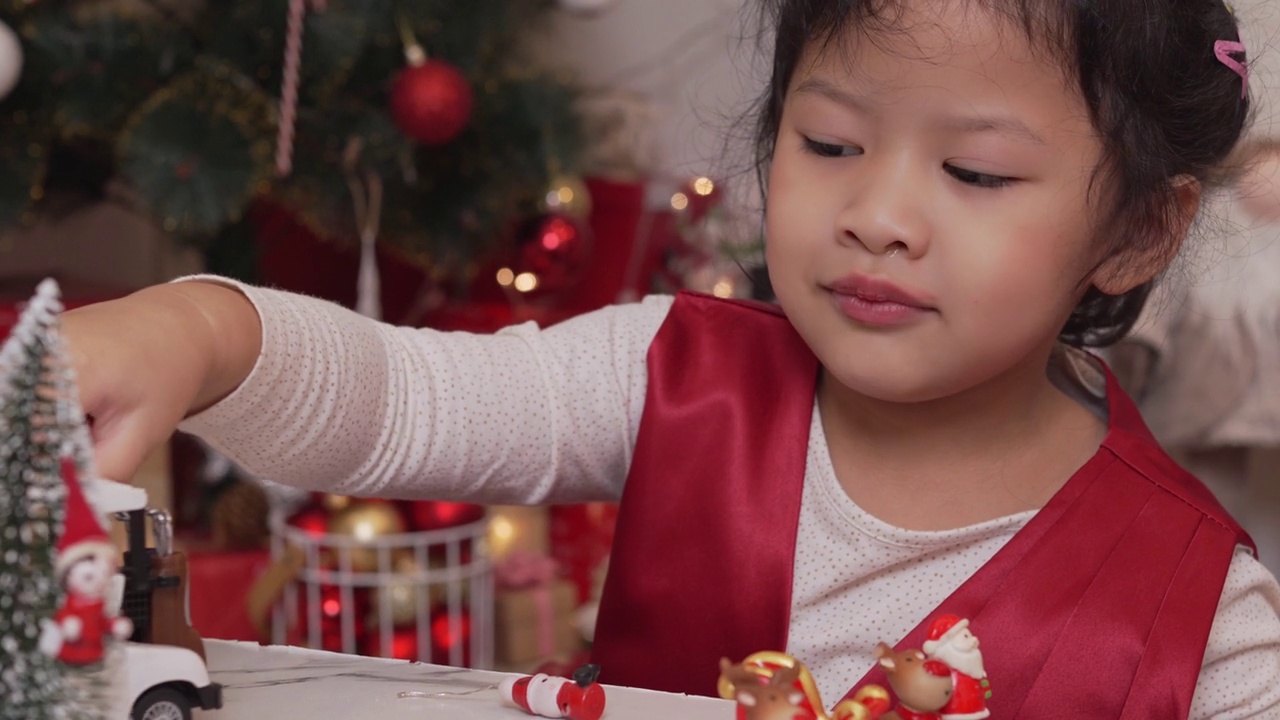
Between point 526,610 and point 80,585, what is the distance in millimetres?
1465

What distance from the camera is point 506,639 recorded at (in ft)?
6.01

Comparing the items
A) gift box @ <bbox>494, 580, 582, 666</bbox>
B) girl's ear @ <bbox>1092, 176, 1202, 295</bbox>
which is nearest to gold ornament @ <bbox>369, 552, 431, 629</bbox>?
gift box @ <bbox>494, 580, 582, 666</bbox>

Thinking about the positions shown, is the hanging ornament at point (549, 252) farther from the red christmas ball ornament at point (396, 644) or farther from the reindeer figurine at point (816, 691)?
the reindeer figurine at point (816, 691)

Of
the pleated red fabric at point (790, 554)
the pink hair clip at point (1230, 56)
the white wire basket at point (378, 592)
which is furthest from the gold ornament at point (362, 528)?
the pink hair clip at point (1230, 56)

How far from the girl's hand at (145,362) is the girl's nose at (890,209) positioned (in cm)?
34

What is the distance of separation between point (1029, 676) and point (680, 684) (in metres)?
0.23

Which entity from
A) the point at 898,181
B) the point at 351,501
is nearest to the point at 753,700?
the point at 898,181

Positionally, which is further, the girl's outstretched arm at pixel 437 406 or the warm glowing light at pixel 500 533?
the warm glowing light at pixel 500 533

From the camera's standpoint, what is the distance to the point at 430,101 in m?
1.51

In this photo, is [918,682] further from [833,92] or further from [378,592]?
[378,592]

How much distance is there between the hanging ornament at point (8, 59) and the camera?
4.39ft

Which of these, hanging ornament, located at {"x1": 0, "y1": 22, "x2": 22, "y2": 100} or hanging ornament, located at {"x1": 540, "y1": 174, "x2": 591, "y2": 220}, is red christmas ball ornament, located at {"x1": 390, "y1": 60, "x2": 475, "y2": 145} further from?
hanging ornament, located at {"x1": 0, "y1": 22, "x2": 22, "y2": 100}

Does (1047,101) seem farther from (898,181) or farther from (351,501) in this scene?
(351,501)

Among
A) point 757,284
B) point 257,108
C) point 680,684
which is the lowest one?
point 680,684
